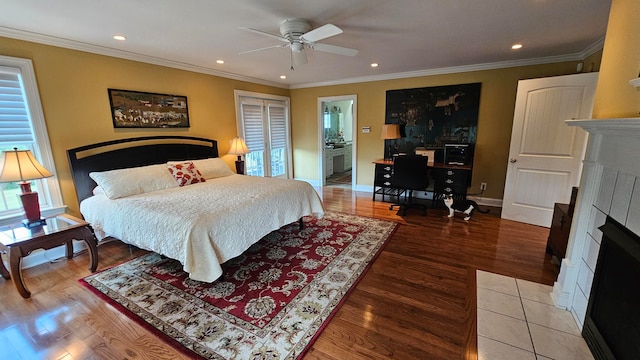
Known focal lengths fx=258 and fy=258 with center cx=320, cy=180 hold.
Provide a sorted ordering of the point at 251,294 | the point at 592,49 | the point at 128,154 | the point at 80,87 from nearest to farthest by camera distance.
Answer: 1. the point at 251,294
2. the point at 80,87
3. the point at 592,49
4. the point at 128,154

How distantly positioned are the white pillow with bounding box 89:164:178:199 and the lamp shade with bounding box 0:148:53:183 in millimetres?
512

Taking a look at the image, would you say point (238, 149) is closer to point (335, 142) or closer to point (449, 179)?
Result: point (449, 179)

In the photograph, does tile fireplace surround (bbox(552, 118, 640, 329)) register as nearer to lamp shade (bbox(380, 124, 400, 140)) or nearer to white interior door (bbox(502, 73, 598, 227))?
white interior door (bbox(502, 73, 598, 227))

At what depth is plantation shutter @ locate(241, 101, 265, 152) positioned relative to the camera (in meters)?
5.06

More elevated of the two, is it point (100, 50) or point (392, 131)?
point (100, 50)

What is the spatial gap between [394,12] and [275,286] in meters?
2.55

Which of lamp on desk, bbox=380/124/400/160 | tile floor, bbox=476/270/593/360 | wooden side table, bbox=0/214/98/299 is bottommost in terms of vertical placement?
tile floor, bbox=476/270/593/360

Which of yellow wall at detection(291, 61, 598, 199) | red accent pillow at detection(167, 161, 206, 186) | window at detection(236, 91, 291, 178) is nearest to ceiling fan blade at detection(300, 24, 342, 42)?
red accent pillow at detection(167, 161, 206, 186)

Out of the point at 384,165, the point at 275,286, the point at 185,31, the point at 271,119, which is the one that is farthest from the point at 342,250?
the point at 271,119

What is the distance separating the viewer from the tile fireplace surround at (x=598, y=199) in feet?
4.49

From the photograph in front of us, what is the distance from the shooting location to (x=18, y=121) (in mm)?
2547

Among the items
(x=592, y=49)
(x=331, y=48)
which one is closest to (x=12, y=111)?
(x=331, y=48)

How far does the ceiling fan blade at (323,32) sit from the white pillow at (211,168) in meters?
2.42

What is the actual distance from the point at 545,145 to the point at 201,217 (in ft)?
13.9
